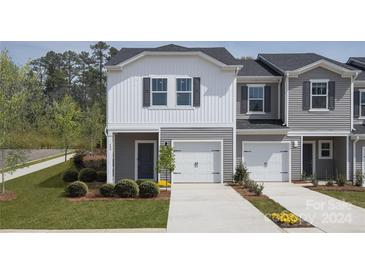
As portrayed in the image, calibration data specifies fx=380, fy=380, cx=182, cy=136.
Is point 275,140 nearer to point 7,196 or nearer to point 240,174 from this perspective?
point 240,174

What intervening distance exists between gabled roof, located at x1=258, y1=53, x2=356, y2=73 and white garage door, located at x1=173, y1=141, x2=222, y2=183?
5574 mm

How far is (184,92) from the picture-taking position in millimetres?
17828

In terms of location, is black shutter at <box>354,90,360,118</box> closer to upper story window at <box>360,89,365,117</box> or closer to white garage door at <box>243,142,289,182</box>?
upper story window at <box>360,89,365,117</box>

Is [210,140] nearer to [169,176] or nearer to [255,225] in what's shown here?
[169,176]

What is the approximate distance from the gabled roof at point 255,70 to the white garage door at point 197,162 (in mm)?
4589

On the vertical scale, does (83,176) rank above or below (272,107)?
below

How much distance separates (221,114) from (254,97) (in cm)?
318

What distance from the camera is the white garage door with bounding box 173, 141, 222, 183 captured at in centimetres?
1819

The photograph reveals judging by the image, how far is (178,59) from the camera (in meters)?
17.7

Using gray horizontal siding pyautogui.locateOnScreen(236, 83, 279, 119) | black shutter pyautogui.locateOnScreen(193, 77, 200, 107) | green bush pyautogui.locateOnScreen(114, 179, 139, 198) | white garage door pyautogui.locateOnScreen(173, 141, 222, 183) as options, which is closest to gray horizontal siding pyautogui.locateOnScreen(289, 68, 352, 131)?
gray horizontal siding pyautogui.locateOnScreen(236, 83, 279, 119)

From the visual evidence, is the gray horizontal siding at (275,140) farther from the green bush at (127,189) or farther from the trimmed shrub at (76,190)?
the trimmed shrub at (76,190)

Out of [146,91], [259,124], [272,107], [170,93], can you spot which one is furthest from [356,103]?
[146,91]

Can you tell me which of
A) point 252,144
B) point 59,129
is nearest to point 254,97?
point 252,144

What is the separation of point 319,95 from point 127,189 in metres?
10.9
